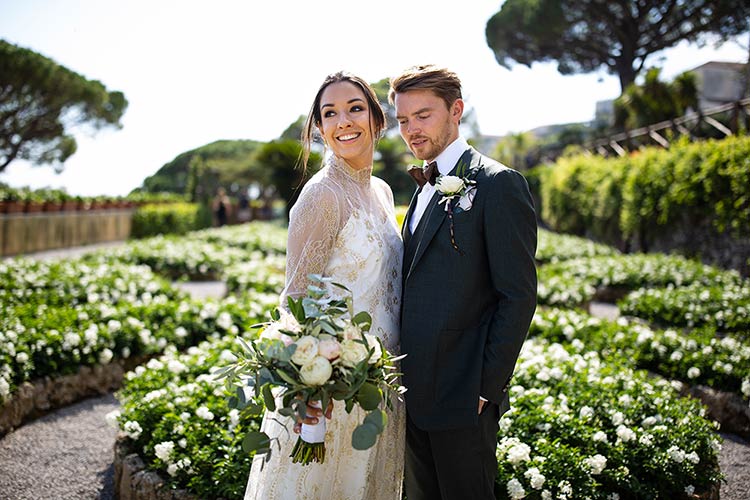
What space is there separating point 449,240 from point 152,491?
2.07 m

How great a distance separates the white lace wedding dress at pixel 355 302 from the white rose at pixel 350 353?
1.54 ft

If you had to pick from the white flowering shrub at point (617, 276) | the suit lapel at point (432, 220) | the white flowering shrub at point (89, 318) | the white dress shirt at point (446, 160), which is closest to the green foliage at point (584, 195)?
the white flowering shrub at point (617, 276)

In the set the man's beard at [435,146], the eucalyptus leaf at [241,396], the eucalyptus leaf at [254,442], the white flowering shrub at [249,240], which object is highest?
the man's beard at [435,146]

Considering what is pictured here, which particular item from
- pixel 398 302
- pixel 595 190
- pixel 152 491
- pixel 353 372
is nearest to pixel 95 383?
pixel 152 491

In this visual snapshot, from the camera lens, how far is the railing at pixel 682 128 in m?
11.6

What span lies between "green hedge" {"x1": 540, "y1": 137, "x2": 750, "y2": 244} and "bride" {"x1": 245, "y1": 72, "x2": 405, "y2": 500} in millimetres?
8733

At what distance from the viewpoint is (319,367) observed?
60.9 inches

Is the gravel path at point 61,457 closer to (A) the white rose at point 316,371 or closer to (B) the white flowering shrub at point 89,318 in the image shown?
(B) the white flowering shrub at point 89,318

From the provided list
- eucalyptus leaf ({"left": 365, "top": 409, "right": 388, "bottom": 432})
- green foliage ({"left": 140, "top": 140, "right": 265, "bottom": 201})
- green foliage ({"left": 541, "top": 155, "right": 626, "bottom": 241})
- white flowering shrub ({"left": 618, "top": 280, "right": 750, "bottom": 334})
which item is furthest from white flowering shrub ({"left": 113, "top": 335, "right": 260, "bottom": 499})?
green foliage ({"left": 140, "top": 140, "right": 265, "bottom": 201})

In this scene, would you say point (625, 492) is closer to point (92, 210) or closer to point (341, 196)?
point (341, 196)

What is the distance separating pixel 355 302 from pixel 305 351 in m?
0.55

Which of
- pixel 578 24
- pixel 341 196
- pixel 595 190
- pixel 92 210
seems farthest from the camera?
pixel 578 24

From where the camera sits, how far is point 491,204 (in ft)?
6.35

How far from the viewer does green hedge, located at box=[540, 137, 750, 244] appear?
9.31 meters
